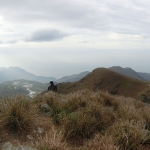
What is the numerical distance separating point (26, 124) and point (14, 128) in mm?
373

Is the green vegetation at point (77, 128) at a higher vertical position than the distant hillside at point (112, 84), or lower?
higher

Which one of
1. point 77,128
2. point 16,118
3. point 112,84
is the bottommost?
point 112,84

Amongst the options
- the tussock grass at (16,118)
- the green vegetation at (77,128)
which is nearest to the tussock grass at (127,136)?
the green vegetation at (77,128)

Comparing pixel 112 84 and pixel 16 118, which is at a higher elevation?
pixel 16 118

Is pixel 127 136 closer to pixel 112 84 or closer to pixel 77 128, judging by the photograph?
pixel 77 128

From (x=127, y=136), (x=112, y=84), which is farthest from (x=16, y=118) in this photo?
(x=112, y=84)

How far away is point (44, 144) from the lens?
4.39 meters

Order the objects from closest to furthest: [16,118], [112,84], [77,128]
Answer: [16,118] < [77,128] < [112,84]

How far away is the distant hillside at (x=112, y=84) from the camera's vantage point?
7650cm

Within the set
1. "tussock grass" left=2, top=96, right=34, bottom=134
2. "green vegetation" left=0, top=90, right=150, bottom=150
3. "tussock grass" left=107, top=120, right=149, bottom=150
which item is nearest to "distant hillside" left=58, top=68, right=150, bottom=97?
"green vegetation" left=0, top=90, right=150, bottom=150

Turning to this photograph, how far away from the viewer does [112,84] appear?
87812mm

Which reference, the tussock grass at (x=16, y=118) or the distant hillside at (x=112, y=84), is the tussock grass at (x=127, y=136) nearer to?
the tussock grass at (x=16, y=118)

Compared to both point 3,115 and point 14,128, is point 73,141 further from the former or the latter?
point 3,115

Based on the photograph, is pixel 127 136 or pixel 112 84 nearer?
pixel 127 136
